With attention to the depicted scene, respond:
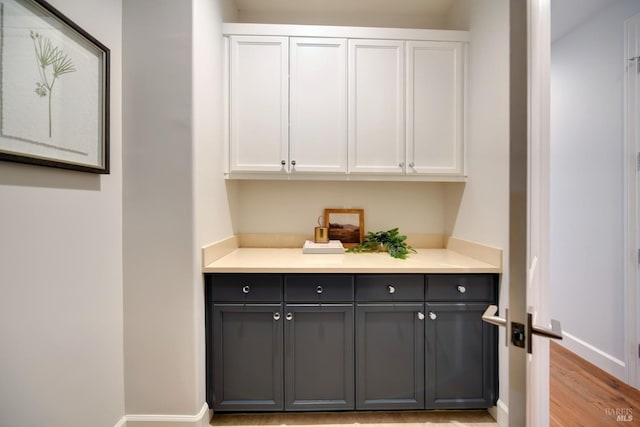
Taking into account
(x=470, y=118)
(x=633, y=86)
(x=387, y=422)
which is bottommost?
(x=387, y=422)

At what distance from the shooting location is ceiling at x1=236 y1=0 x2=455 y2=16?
212 centimetres

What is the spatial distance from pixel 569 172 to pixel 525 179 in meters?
2.62

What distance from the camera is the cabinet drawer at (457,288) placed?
1.65m

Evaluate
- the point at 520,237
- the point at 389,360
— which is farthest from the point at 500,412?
the point at 520,237

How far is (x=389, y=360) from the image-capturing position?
1.65 m

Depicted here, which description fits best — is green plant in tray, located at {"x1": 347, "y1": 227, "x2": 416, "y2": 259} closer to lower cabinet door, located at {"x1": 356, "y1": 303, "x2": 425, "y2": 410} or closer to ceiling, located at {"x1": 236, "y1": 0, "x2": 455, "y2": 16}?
lower cabinet door, located at {"x1": 356, "y1": 303, "x2": 425, "y2": 410}

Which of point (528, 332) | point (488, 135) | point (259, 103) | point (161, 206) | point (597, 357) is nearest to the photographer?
point (528, 332)

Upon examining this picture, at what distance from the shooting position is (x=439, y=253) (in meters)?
2.09

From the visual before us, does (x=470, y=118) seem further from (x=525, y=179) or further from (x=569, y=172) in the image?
(x=525, y=179)

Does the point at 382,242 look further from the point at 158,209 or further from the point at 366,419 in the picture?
the point at 158,209

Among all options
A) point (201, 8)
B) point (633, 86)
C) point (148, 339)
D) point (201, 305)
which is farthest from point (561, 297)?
point (201, 8)

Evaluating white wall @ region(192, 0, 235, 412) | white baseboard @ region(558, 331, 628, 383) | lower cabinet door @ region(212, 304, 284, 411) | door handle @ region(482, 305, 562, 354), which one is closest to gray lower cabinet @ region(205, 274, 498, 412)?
lower cabinet door @ region(212, 304, 284, 411)

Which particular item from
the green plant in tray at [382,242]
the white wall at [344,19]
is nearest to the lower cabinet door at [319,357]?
the green plant in tray at [382,242]

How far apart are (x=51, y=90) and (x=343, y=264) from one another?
150cm
